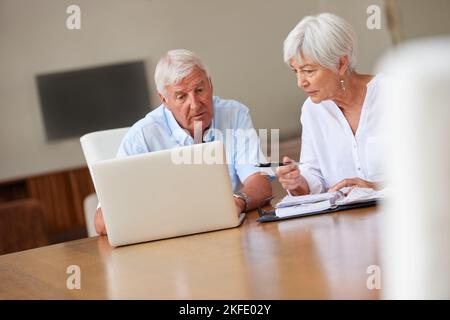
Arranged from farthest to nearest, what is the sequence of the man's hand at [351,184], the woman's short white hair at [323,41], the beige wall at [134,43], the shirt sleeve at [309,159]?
the beige wall at [134,43]
the shirt sleeve at [309,159]
the woman's short white hair at [323,41]
the man's hand at [351,184]

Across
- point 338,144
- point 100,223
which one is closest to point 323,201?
point 338,144

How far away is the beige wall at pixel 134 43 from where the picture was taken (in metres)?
5.31

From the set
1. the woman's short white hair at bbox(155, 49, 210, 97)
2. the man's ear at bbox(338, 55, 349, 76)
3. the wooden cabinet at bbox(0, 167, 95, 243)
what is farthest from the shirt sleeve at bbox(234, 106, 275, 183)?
the wooden cabinet at bbox(0, 167, 95, 243)

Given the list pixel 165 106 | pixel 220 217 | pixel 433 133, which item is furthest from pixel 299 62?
pixel 433 133

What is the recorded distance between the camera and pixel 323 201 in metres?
2.17

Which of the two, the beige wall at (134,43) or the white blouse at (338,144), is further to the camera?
the beige wall at (134,43)

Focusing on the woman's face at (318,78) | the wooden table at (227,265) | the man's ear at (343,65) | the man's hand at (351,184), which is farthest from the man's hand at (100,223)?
the man's ear at (343,65)

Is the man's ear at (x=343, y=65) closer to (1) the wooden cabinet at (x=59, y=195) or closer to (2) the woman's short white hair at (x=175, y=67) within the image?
(2) the woman's short white hair at (x=175, y=67)

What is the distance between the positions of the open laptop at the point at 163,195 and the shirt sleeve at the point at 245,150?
0.50m

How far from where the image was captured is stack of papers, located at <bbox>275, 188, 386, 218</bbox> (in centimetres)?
208

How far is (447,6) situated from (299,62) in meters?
4.23

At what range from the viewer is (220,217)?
208cm

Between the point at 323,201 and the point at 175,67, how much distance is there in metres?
0.71
